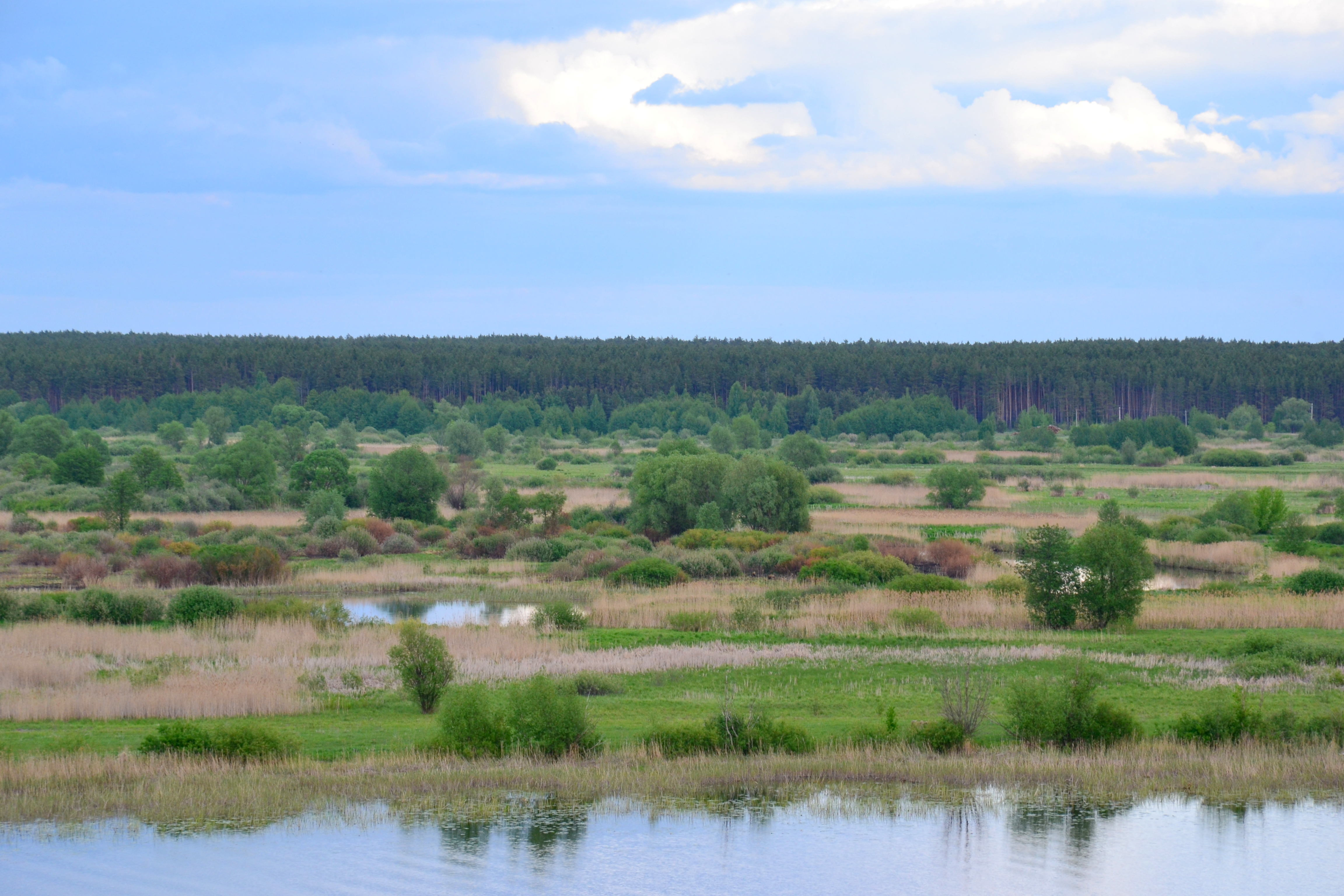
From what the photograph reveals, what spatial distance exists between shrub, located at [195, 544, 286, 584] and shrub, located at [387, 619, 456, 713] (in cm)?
2032

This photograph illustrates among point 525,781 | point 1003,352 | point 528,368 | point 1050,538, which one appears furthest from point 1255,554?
Result: point 1003,352

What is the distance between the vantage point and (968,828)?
54.3 feet

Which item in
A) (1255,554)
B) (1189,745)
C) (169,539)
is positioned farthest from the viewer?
(169,539)

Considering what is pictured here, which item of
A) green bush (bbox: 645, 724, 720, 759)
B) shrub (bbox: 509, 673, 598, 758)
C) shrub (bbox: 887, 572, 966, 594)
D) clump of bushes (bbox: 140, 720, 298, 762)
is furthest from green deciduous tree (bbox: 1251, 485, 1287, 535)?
clump of bushes (bbox: 140, 720, 298, 762)

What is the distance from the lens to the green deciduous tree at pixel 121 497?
183ft

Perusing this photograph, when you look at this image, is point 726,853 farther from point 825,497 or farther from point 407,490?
point 825,497

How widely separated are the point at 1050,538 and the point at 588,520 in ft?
94.7

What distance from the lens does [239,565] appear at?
4212cm

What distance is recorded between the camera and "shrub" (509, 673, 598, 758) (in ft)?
61.8

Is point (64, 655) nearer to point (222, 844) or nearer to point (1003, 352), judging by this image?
point (222, 844)

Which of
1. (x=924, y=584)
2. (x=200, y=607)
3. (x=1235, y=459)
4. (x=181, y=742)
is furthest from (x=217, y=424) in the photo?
(x=181, y=742)

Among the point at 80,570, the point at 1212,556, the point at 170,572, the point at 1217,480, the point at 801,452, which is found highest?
the point at 801,452

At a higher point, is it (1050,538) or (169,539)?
(1050,538)

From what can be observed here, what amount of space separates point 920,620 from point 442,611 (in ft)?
47.5
